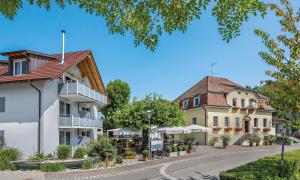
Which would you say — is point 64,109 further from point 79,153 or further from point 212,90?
point 212,90

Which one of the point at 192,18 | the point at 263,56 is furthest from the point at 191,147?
the point at 192,18

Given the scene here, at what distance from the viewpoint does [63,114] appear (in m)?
28.9

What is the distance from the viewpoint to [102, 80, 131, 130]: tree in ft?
178

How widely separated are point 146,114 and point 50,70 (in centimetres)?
864

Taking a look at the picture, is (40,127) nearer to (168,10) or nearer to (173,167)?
(173,167)

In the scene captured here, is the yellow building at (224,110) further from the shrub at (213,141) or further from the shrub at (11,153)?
the shrub at (11,153)

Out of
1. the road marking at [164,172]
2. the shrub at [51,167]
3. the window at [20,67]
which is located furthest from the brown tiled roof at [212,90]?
the shrub at [51,167]

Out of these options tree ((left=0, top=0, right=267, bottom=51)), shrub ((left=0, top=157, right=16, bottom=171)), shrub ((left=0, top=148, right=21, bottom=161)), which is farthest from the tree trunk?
tree ((left=0, top=0, right=267, bottom=51))

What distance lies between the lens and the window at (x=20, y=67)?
28.2m

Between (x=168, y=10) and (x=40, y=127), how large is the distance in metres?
22.9

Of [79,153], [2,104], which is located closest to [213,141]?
[79,153]

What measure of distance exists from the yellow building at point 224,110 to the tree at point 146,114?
13608mm

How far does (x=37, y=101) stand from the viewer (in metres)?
26.8

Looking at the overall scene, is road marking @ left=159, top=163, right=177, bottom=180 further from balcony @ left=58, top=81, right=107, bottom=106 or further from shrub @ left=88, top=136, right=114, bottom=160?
balcony @ left=58, top=81, right=107, bottom=106
